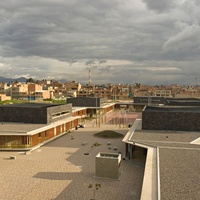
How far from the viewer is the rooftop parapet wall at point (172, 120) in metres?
32.3

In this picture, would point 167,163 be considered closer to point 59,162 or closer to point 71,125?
point 59,162

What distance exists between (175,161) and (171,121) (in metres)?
14.1

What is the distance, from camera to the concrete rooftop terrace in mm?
14180

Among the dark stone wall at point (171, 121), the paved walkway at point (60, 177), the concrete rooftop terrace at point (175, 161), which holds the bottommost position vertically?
the paved walkway at point (60, 177)

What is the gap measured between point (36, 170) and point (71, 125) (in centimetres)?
2246

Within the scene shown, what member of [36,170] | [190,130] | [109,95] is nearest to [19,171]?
[36,170]

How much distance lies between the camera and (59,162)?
1048 inches

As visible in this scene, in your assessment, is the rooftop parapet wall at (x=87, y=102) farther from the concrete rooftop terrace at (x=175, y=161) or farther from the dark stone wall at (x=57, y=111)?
the concrete rooftop terrace at (x=175, y=161)

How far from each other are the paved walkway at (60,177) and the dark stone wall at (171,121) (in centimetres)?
555

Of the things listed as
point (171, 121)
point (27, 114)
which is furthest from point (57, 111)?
point (171, 121)

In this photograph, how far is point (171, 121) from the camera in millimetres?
33094

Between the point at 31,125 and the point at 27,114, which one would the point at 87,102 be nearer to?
the point at 27,114

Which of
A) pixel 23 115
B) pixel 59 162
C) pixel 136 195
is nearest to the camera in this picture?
pixel 136 195

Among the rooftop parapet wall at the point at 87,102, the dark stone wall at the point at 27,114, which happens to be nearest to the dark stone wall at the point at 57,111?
the dark stone wall at the point at 27,114
